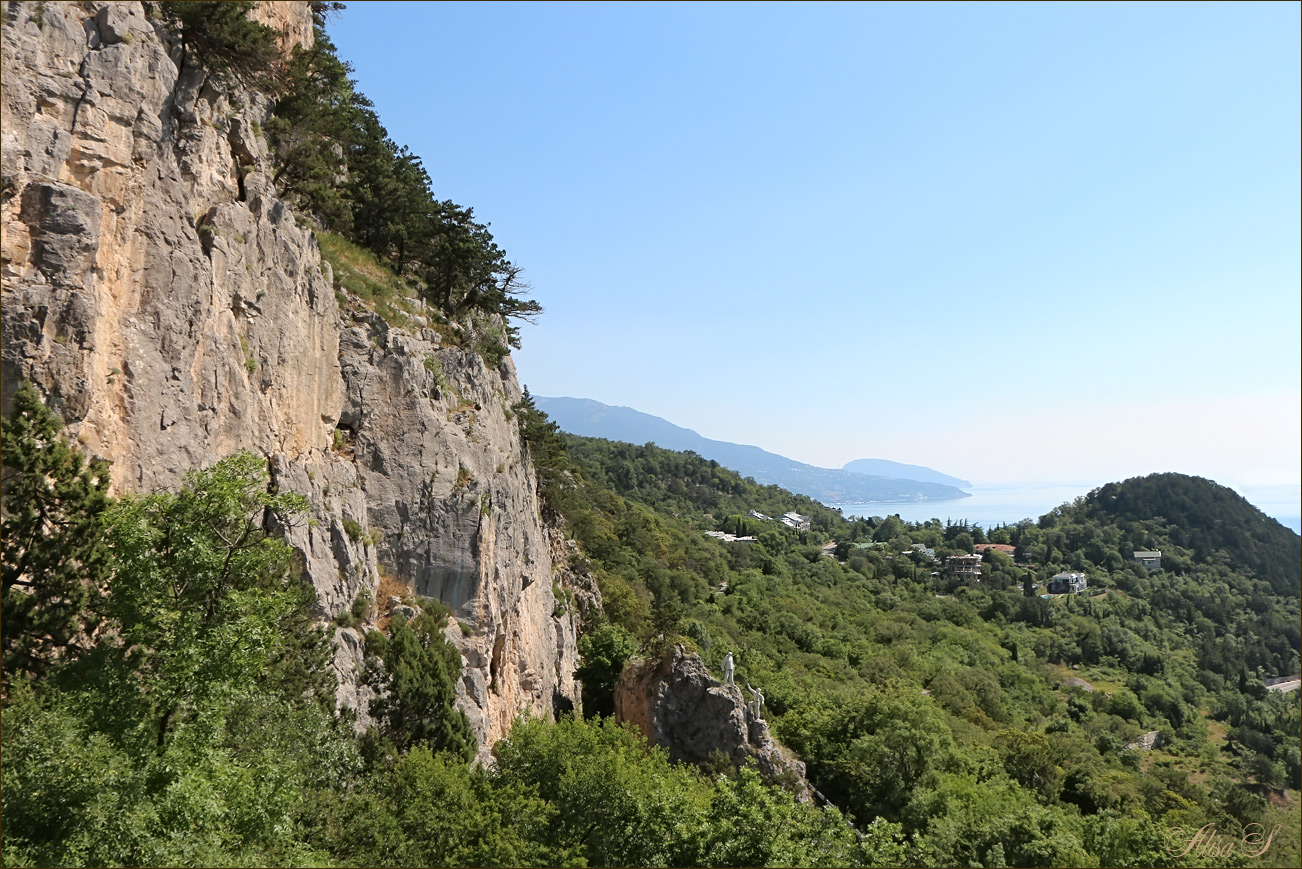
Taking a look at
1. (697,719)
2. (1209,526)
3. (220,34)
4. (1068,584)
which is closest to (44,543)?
(220,34)

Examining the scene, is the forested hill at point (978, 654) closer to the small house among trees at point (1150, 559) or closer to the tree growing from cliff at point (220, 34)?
the small house among trees at point (1150, 559)

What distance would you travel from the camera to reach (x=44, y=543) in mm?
12602

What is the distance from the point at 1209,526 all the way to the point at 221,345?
733 ft

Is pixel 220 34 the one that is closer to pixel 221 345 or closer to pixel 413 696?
pixel 221 345

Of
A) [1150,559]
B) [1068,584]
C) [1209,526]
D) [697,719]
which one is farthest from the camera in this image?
[1209,526]

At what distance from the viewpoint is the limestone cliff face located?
15383mm

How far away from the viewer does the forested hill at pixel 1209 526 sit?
166m

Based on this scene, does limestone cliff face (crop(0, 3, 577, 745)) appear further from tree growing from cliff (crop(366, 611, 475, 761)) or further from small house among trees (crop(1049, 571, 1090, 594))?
small house among trees (crop(1049, 571, 1090, 594))

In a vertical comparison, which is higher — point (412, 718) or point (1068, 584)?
point (412, 718)

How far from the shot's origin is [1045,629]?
119625 millimetres

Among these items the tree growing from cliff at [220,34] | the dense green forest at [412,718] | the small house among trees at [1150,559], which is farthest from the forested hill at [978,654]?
the tree growing from cliff at [220,34]

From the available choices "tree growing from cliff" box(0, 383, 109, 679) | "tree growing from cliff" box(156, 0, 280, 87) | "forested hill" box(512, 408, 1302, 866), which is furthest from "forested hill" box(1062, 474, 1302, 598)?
"tree growing from cliff" box(0, 383, 109, 679)

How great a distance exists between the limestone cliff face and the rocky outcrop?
502cm

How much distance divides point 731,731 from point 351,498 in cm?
1967
